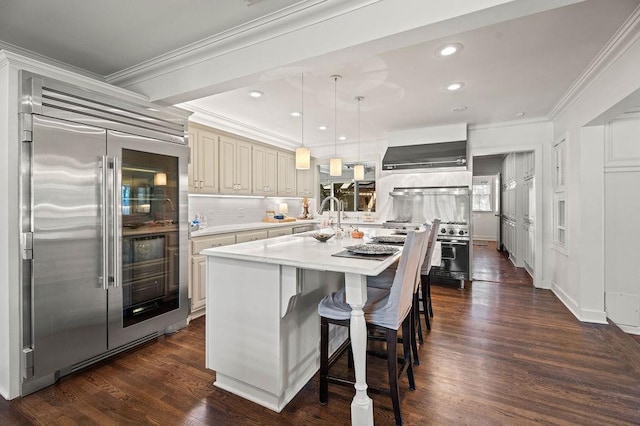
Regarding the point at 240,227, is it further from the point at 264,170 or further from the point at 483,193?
the point at 483,193

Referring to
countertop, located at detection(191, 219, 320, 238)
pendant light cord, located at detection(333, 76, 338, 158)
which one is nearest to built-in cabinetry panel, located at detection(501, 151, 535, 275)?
pendant light cord, located at detection(333, 76, 338, 158)

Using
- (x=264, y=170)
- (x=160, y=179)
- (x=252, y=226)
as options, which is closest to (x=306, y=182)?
(x=264, y=170)

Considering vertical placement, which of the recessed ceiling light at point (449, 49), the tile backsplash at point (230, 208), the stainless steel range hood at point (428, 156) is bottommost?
the tile backsplash at point (230, 208)

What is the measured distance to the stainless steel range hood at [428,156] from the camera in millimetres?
4617

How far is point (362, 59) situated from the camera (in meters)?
2.73

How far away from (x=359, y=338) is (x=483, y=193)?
943 centimetres

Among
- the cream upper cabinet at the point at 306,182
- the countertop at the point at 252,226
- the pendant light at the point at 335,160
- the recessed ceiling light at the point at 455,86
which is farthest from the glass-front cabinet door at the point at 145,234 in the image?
the cream upper cabinet at the point at 306,182

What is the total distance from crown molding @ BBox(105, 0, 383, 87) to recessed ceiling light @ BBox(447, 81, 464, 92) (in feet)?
6.03

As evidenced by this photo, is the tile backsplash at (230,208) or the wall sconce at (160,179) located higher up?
the wall sconce at (160,179)

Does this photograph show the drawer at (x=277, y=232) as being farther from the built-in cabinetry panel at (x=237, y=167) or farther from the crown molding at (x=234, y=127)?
the crown molding at (x=234, y=127)

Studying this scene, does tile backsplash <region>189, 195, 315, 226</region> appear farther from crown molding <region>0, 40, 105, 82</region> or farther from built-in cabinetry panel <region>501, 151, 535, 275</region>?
built-in cabinetry panel <region>501, 151, 535, 275</region>

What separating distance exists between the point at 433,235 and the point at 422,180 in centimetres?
257

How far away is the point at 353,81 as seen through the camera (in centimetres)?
321

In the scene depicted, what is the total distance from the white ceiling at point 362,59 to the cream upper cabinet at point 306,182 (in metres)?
1.91
